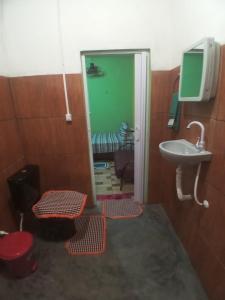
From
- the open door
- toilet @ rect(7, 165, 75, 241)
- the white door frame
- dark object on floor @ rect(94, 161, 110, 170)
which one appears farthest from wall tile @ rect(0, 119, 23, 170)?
dark object on floor @ rect(94, 161, 110, 170)

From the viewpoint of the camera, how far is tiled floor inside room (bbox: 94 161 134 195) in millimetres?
2857

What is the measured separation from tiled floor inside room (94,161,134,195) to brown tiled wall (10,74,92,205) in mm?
563

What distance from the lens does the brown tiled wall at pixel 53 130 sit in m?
1.94

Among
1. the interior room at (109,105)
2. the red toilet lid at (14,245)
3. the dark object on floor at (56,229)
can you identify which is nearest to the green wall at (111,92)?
the interior room at (109,105)

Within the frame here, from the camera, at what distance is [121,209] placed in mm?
2391

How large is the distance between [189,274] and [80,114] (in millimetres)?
1931

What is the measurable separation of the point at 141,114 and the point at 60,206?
138cm

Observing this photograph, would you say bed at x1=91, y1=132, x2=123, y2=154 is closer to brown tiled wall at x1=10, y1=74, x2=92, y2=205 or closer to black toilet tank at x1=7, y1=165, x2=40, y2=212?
brown tiled wall at x1=10, y1=74, x2=92, y2=205

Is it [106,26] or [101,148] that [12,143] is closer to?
[106,26]

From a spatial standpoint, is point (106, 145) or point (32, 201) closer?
point (32, 201)

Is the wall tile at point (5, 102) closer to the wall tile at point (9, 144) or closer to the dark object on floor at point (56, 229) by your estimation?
the wall tile at point (9, 144)

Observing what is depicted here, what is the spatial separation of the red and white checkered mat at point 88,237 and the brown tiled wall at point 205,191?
86 cm

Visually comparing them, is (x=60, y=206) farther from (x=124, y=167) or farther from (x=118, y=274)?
(x=124, y=167)

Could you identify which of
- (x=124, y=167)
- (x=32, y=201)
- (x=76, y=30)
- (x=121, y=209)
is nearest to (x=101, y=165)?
(x=124, y=167)
